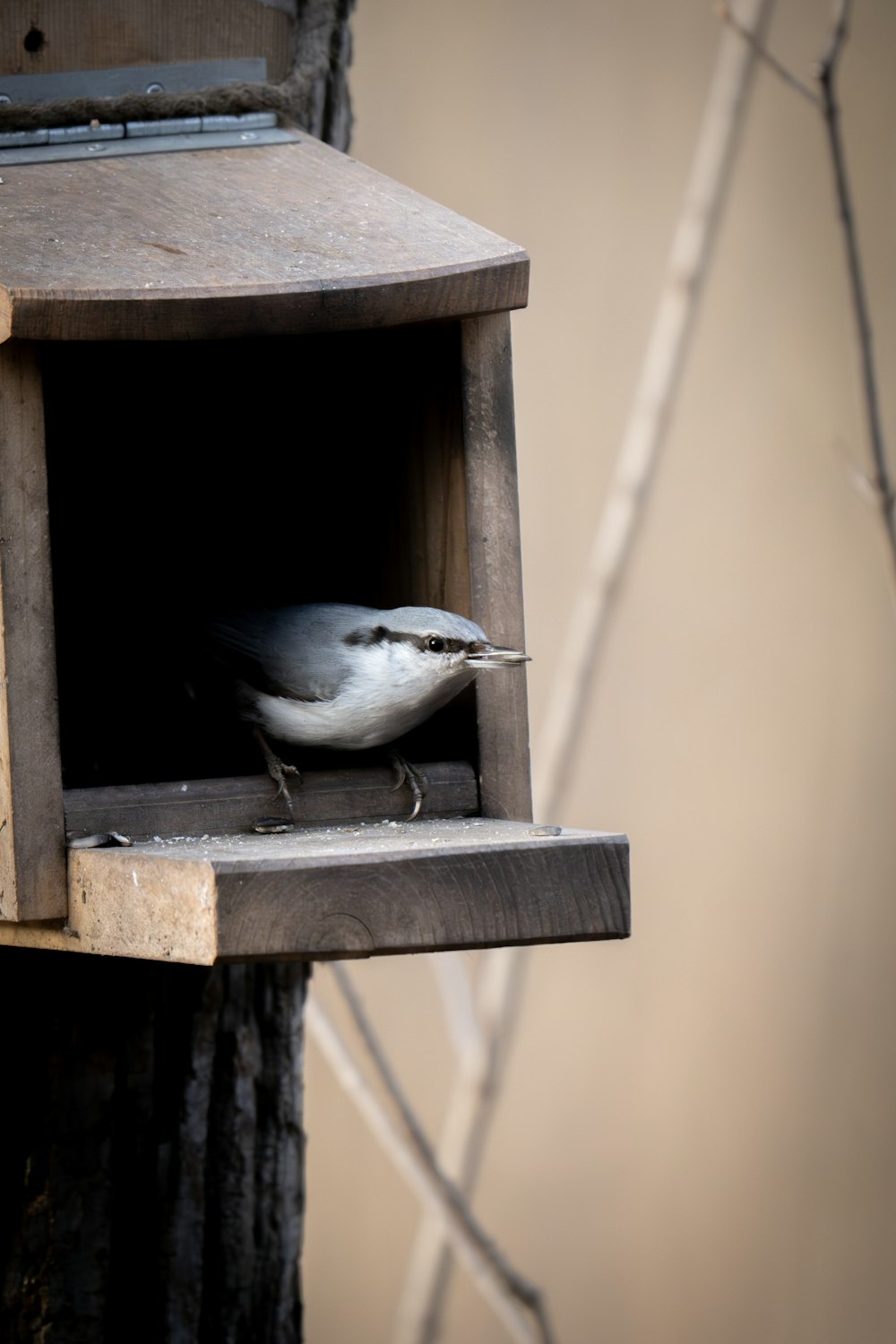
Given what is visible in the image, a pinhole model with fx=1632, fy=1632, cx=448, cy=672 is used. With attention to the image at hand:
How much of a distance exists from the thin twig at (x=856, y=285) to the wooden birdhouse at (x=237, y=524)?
1.79ft

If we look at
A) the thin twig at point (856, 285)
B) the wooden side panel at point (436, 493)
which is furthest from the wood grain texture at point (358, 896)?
the thin twig at point (856, 285)

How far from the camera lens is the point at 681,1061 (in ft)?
12.2

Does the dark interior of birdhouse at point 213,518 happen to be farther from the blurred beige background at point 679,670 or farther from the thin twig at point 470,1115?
the blurred beige background at point 679,670

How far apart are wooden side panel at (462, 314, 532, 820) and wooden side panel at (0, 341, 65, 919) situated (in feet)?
1.61

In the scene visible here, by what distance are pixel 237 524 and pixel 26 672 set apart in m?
0.86

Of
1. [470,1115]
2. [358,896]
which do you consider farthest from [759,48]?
[470,1115]

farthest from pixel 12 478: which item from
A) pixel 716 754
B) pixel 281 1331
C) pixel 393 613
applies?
pixel 716 754

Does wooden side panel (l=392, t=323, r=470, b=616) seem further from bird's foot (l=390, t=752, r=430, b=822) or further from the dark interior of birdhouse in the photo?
bird's foot (l=390, t=752, r=430, b=822)

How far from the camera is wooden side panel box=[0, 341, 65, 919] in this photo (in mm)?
1604

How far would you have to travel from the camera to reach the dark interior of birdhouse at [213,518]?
6.82ft

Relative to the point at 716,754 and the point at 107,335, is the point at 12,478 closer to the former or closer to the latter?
the point at 107,335

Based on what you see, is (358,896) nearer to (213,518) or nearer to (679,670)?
(213,518)

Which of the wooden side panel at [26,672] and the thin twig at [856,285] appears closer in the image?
the wooden side panel at [26,672]

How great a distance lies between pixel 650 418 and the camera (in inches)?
94.7
